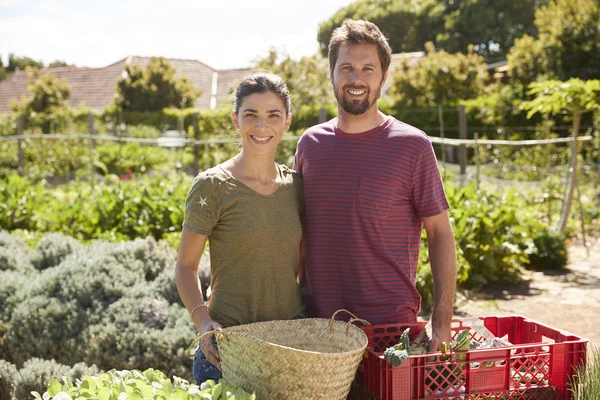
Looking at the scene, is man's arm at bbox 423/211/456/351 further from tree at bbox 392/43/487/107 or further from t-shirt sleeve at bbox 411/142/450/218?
tree at bbox 392/43/487/107

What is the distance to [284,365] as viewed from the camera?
2.01 meters

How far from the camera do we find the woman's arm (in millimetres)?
2301

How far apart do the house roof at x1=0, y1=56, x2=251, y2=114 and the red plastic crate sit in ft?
93.9

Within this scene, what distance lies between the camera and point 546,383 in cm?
229

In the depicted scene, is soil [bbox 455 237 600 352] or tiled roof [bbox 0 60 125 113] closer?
soil [bbox 455 237 600 352]

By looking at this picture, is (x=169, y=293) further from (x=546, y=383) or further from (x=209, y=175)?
(x=546, y=383)

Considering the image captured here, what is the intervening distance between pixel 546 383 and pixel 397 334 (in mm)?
524

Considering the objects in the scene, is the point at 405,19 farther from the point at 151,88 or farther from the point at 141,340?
the point at 141,340

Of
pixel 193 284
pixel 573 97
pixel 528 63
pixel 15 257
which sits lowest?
pixel 15 257

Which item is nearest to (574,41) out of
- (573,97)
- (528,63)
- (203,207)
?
(528,63)

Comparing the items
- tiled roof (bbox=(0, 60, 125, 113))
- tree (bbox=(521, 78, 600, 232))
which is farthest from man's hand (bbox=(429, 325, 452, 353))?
tiled roof (bbox=(0, 60, 125, 113))

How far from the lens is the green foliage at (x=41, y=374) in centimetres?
370

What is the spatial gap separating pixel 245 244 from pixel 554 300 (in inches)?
205

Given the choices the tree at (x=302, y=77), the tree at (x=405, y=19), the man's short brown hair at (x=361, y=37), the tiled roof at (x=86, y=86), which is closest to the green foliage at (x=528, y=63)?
the tree at (x=302, y=77)
